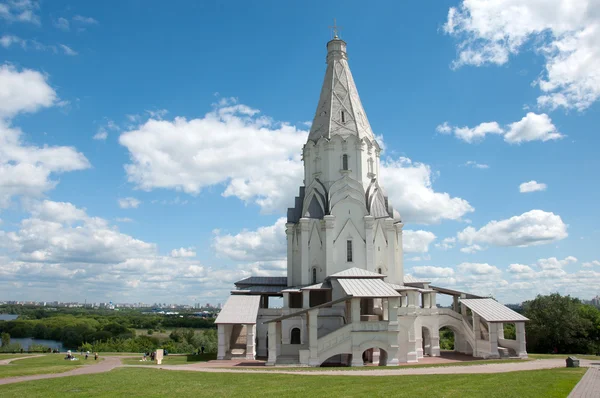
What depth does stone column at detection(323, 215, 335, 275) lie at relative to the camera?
3503cm

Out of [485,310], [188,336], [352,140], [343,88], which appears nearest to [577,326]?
[485,310]

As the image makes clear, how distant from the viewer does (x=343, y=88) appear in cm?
4006

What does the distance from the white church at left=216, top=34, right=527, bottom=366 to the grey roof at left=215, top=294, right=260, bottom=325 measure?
0.06 m

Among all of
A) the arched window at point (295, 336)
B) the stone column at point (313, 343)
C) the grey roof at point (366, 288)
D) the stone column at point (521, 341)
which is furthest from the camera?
the arched window at point (295, 336)

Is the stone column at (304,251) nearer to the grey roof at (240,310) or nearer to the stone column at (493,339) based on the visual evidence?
the grey roof at (240,310)

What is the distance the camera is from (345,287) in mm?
28312

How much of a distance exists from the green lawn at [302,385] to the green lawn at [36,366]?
415cm

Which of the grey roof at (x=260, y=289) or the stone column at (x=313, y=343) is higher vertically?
the grey roof at (x=260, y=289)

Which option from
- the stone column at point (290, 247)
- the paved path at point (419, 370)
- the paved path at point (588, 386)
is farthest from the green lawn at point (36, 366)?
the paved path at point (588, 386)

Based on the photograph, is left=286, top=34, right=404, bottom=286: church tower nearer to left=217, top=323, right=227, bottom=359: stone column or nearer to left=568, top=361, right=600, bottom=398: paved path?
left=217, top=323, right=227, bottom=359: stone column

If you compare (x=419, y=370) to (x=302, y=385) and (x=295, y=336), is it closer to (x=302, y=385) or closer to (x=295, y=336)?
(x=302, y=385)

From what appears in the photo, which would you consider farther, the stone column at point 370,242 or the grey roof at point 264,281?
the grey roof at point 264,281

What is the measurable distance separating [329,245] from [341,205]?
3.26 m

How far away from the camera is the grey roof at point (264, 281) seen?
37.6 m
